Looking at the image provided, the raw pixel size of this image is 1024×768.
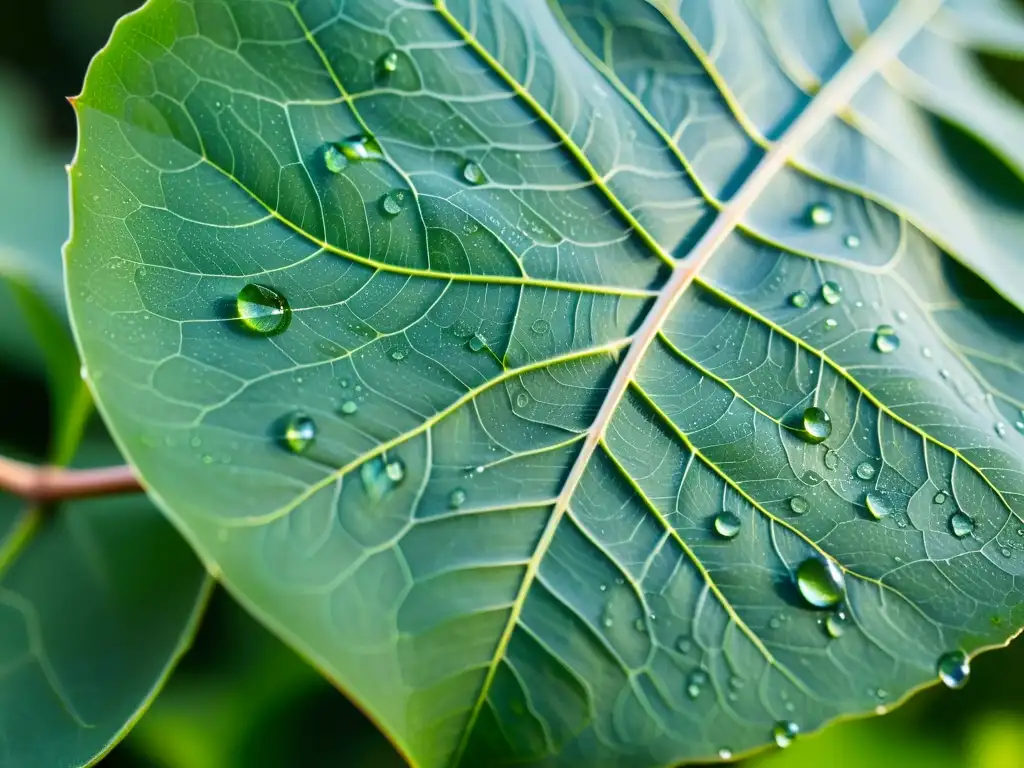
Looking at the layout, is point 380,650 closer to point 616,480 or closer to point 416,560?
point 416,560

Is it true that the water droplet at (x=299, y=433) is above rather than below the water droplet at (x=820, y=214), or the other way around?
below

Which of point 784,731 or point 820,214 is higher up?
point 820,214

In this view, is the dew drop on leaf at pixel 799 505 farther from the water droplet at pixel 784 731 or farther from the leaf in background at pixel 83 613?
the leaf in background at pixel 83 613

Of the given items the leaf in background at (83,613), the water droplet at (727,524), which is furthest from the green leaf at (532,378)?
the leaf in background at (83,613)

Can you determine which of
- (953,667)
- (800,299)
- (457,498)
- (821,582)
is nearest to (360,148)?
(457,498)

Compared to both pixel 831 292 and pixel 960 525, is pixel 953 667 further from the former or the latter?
pixel 831 292

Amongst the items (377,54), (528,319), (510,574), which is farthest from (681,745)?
(377,54)
